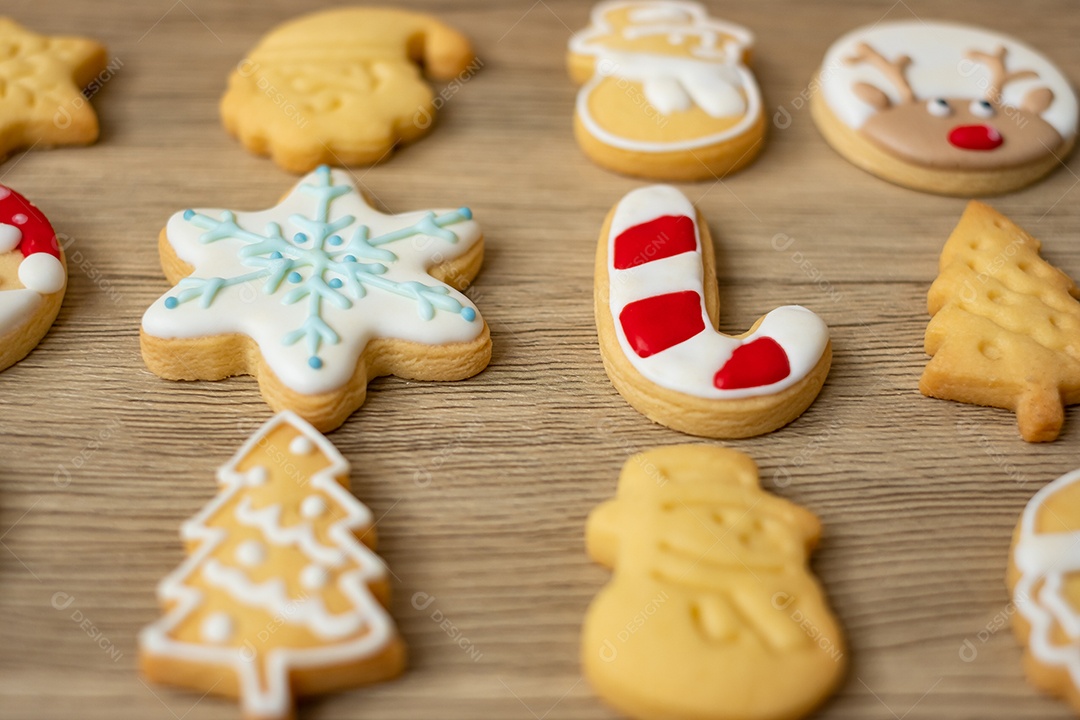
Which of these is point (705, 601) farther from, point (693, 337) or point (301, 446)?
point (301, 446)

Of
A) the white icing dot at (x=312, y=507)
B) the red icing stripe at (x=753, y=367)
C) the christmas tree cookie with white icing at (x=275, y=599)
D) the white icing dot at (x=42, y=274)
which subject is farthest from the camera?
the white icing dot at (x=42, y=274)

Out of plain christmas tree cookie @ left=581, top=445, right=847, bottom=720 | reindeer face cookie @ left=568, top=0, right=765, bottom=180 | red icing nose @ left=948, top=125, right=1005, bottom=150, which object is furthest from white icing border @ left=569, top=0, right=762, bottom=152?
plain christmas tree cookie @ left=581, top=445, right=847, bottom=720

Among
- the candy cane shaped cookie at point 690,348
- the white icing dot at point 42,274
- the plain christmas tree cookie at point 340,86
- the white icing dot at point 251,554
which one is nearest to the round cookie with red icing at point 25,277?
the white icing dot at point 42,274

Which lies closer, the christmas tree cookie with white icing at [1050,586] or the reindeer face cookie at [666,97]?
A: the christmas tree cookie with white icing at [1050,586]

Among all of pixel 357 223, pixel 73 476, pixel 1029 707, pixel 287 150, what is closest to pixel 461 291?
pixel 357 223

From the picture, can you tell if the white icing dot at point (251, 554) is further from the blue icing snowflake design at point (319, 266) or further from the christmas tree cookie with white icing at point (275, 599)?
the blue icing snowflake design at point (319, 266)

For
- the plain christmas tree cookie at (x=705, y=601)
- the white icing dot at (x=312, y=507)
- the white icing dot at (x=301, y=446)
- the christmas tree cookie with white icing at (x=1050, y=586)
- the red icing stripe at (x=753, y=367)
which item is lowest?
the christmas tree cookie with white icing at (x=1050, y=586)

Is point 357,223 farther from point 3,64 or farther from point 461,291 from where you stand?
point 3,64
